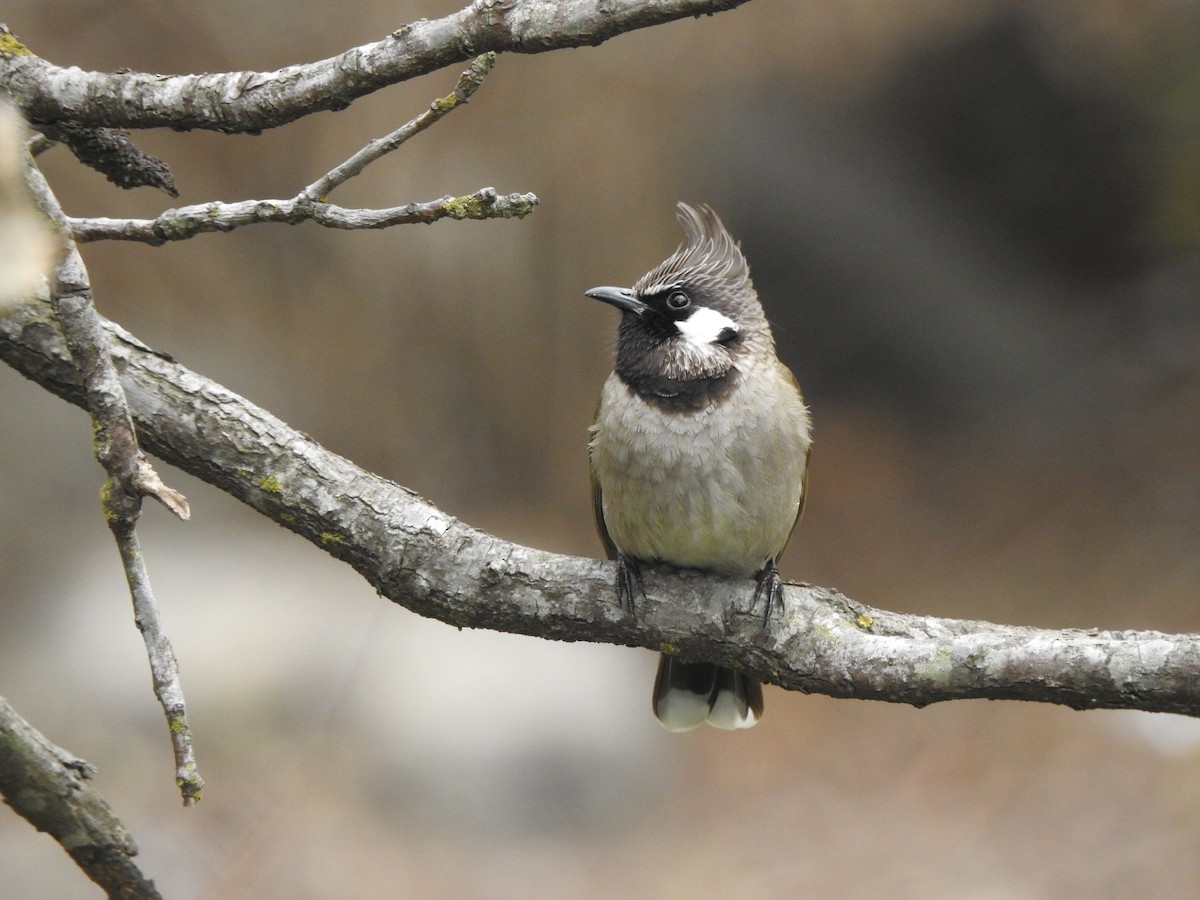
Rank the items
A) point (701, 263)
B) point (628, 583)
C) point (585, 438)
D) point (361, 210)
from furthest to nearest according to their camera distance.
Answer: point (585, 438) < point (701, 263) < point (628, 583) < point (361, 210)

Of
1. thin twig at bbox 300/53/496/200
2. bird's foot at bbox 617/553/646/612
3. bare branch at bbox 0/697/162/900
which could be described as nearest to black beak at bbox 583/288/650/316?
bird's foot at bbox 617/553/646/612

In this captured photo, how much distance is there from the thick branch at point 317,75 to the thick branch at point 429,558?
1.60 ft

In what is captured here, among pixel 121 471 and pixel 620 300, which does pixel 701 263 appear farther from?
pixel 121 471

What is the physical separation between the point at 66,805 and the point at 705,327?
1925 millimetres

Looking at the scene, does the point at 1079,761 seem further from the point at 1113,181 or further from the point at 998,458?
the point at 1113,181

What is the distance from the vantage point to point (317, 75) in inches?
92.0

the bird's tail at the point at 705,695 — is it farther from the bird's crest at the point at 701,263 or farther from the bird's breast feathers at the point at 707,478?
the bird's crest at the point at 701,263

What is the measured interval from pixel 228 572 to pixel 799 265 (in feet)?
13.3

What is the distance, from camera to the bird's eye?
3.36 m

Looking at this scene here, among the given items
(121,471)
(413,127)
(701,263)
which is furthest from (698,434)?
(121,471)

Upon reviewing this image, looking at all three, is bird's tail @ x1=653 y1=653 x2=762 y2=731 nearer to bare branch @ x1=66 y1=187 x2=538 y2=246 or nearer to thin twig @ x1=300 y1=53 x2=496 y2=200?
bare branch @ x1=66 y1=187 x2=538 y2=246

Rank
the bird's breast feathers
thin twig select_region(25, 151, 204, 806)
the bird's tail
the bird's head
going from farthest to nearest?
the bird's tail
the bird's head
the bird's breast feathers
thin twig select_region(25, 151, 204, 806)

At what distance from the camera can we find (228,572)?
7.22 meters

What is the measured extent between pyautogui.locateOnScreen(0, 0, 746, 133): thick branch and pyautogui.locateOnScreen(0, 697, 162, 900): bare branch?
1.25m
